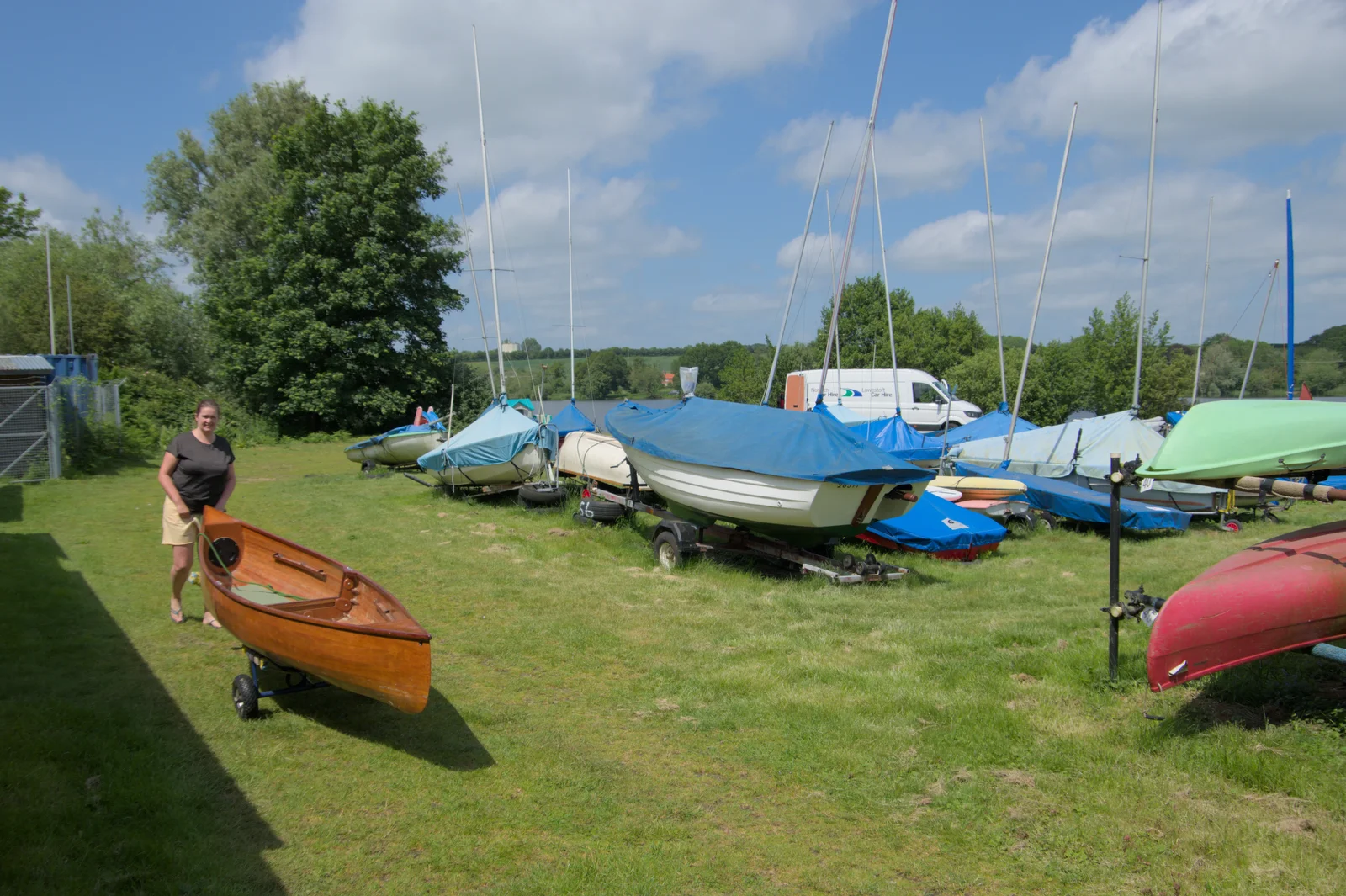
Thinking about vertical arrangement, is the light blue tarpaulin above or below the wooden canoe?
above

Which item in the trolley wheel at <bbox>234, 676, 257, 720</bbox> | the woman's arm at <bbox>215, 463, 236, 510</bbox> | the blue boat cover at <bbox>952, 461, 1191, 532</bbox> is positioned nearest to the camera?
the trolley wheel at <bbox>234, 676, 257, 720</bbox>

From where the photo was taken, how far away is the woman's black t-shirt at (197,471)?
715 centimetres

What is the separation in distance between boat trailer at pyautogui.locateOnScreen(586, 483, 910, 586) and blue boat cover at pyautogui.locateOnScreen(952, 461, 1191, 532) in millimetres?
5344

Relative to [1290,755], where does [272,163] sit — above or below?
above

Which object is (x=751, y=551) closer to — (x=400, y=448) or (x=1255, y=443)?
(x=1255, y=443)

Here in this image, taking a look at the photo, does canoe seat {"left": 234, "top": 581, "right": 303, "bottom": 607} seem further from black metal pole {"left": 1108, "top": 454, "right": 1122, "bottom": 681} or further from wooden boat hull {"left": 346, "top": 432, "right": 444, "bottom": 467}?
wooden boat hull {"left": 346, "top": 432, "right": 444, "bottom": 467}

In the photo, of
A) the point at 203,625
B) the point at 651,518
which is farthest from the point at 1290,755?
the point at 651,518

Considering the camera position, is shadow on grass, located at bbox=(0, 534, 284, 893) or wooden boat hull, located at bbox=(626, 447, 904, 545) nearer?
shadow on grass, located at bbox=(0, 534, 284, 893)

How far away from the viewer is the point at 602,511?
511 inches

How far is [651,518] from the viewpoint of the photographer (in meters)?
14.4

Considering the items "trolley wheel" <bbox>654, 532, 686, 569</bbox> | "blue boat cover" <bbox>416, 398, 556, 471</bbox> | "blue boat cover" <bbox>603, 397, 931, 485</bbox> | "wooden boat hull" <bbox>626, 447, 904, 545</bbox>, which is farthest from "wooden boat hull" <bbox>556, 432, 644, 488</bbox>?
"wooden boat hull" <bbox>626, 447, 904, 545</bbox>

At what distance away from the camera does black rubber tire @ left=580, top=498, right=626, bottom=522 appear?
13.0 m

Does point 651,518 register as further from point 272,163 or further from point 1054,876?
point 272,163

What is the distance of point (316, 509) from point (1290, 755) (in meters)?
14.3
